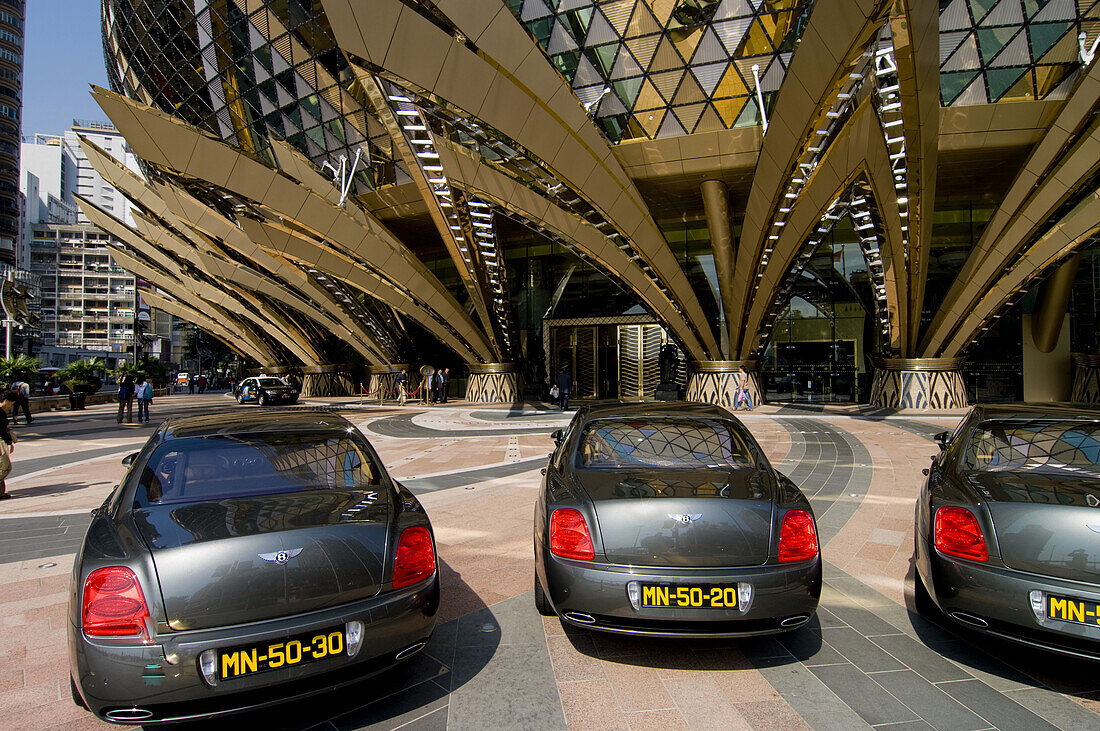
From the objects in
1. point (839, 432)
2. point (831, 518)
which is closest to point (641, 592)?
point (831, 518)

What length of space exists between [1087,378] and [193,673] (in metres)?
28.0

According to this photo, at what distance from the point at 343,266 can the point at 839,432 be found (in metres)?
19.7

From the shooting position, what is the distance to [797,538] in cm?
333

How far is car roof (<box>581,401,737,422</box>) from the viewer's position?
473 centimetres

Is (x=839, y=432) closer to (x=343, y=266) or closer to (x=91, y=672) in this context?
(x=91, y=672)

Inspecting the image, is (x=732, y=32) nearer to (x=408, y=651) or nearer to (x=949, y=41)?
(x=949, y=41)

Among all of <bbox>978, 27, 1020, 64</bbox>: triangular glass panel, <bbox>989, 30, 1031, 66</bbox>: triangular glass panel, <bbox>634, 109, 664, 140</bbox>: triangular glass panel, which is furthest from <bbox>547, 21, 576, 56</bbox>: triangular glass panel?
<bbox>989, 30, 1031, 66</bbox>: triangular glass panel

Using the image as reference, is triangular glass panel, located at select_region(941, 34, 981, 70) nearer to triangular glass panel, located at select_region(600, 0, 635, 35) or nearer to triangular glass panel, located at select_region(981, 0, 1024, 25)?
triangular glass panel, located at select_region(981, 0, 1024, 25)

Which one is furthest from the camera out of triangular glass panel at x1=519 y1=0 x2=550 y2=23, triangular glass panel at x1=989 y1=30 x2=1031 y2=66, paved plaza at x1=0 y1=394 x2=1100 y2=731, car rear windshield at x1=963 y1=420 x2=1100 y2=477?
triangular glass panel at x1=519 y1=0 x2=550 y2=23

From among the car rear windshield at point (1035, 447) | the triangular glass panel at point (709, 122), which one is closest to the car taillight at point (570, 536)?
the car rear windshield at point (1035, 447)

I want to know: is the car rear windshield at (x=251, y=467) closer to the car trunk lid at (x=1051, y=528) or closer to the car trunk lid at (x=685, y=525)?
the car trunk lid at (x=685, y=525)

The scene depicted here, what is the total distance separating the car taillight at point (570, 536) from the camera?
10.9ft

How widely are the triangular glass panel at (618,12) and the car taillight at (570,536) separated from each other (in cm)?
2008

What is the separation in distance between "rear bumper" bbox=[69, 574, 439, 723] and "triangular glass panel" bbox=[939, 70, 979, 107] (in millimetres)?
22748
